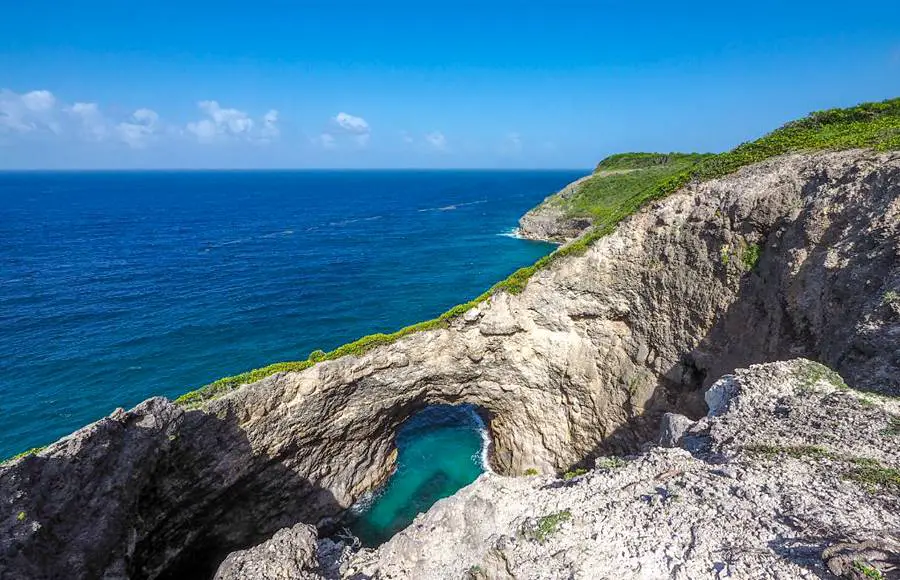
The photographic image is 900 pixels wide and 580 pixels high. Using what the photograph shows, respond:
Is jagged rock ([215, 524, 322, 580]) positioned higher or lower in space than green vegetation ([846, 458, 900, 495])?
lower

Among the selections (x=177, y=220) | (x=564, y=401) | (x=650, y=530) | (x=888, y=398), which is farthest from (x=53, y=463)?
(x=177, y=220)

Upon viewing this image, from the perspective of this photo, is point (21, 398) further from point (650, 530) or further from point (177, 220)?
point (177, 220)

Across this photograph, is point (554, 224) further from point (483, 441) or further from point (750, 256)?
point (750, 256)

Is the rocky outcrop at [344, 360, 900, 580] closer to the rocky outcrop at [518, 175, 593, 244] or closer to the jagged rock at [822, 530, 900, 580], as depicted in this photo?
the jagged rock at [822, 530, 900, 580]

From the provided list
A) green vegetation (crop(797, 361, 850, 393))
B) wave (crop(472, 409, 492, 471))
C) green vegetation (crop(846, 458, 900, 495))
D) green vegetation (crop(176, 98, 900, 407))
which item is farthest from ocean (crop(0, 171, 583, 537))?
green vegetation (crop(846, 458, 900, 495))

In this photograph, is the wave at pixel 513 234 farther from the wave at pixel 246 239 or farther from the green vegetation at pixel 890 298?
the green vegetation at pixel 890 298

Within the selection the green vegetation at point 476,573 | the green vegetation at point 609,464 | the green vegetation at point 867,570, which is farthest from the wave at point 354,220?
the green vegetation at point 867,570
